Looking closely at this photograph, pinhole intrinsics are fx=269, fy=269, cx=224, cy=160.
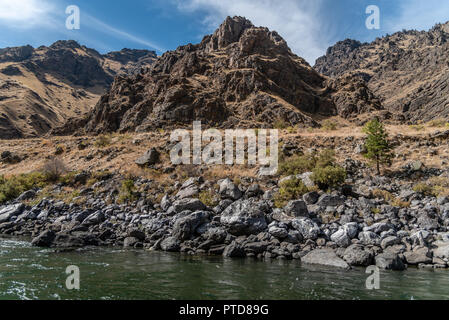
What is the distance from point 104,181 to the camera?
25.2 metres

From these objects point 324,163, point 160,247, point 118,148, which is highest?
point 118,148

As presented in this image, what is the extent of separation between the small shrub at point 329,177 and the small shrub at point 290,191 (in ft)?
3.84

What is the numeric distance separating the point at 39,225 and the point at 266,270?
16.4 meters

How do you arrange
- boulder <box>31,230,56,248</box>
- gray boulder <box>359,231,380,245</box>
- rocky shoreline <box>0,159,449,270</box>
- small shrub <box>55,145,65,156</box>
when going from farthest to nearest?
1. small shrub <box>55,145,65,156</box>
2. boulder <box>31,230,56,248</box>
3. gray boulder <box>359,231,380,245</box>
4. rocky shoreline <box>0,159,449,270</box>

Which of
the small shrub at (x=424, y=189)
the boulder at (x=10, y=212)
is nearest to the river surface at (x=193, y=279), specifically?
the small shrub at (x=424, y=189)

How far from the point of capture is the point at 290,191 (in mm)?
18781

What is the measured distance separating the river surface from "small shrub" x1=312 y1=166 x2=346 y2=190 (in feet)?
28.0

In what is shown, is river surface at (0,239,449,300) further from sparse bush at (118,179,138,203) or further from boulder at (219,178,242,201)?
sparse bush at (118,179,138,203)

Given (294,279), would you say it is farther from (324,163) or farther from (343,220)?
(324,163)

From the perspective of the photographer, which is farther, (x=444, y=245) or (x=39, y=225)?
(x=39, y=225)

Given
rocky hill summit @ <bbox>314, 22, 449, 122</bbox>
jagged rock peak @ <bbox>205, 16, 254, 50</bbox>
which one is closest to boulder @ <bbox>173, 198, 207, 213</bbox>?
rocky hill summit @ <bbox>314, 22, 449, 122</bbox>

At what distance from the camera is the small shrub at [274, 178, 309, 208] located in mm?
18125

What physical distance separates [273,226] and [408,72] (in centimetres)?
13549
